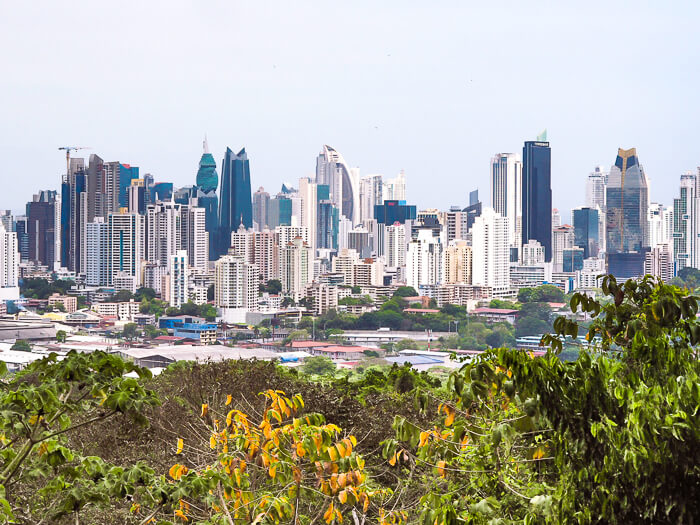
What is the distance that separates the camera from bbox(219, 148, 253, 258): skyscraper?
40.7 meters

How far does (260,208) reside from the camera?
4381cm

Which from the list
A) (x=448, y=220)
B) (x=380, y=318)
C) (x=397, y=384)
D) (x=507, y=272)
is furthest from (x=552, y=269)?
(x=397, y=384)

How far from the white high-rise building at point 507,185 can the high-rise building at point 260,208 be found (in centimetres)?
1180

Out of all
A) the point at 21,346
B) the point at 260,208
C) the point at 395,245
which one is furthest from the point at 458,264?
the point at 21,346

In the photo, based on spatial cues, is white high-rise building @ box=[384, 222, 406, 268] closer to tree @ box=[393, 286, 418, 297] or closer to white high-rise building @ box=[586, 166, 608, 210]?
tree @ box=[393, 286, 418, 297]

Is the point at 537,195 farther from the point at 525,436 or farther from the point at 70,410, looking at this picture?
the point at 70,410

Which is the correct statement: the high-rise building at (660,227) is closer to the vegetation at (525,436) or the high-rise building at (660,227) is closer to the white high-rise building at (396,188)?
the white high-rise building at (396,188)

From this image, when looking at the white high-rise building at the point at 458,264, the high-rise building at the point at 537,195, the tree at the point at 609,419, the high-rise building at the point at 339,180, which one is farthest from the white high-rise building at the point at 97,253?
the tree at the point at 609,419

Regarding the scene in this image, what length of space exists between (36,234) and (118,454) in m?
34.7

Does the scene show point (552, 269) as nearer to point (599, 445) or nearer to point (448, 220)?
point (448, 220)

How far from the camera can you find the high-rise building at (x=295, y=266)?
35.0 meters

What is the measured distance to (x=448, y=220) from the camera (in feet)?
135

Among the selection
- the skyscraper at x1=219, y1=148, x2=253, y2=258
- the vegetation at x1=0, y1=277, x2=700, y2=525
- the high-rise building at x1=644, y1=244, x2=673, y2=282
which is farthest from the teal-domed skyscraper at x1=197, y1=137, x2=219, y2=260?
the vegetation at x1=0, y1=277, x2=700, y2=525

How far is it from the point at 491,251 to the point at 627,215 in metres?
6.25
